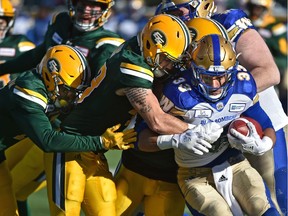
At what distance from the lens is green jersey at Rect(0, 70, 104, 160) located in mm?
4809

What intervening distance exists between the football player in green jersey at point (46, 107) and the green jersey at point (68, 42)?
2.11 feet

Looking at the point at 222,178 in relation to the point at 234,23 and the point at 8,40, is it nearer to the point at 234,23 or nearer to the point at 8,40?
the point at 234,23

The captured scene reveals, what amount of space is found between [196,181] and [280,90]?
20.1 feet

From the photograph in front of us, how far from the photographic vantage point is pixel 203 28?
5000 mm

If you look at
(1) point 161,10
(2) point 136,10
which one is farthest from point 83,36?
(2) point 136,10

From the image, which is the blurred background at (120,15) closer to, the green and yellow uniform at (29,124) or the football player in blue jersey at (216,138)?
the green and yellow uniform at (29,124)

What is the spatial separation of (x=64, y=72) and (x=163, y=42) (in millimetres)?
641

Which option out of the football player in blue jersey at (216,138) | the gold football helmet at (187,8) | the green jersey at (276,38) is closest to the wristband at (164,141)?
the football player in blue jersey at (216,138)

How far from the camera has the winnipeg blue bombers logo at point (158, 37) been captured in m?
4.79

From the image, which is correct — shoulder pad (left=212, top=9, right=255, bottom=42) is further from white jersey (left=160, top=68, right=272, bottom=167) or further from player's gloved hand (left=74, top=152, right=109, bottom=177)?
player's gloved hand (left=74, top=152, right=109, bottom=177)

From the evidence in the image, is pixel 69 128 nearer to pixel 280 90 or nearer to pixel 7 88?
pixel 7 88

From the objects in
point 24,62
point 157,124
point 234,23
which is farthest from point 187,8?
point 24,62

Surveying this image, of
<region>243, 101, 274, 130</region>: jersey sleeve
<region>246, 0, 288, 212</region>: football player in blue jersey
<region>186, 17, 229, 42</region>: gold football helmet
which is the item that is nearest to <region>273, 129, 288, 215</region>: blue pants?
<region>243, 101, 274, 130</region>: jersey sleeve

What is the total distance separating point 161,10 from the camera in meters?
5.54
